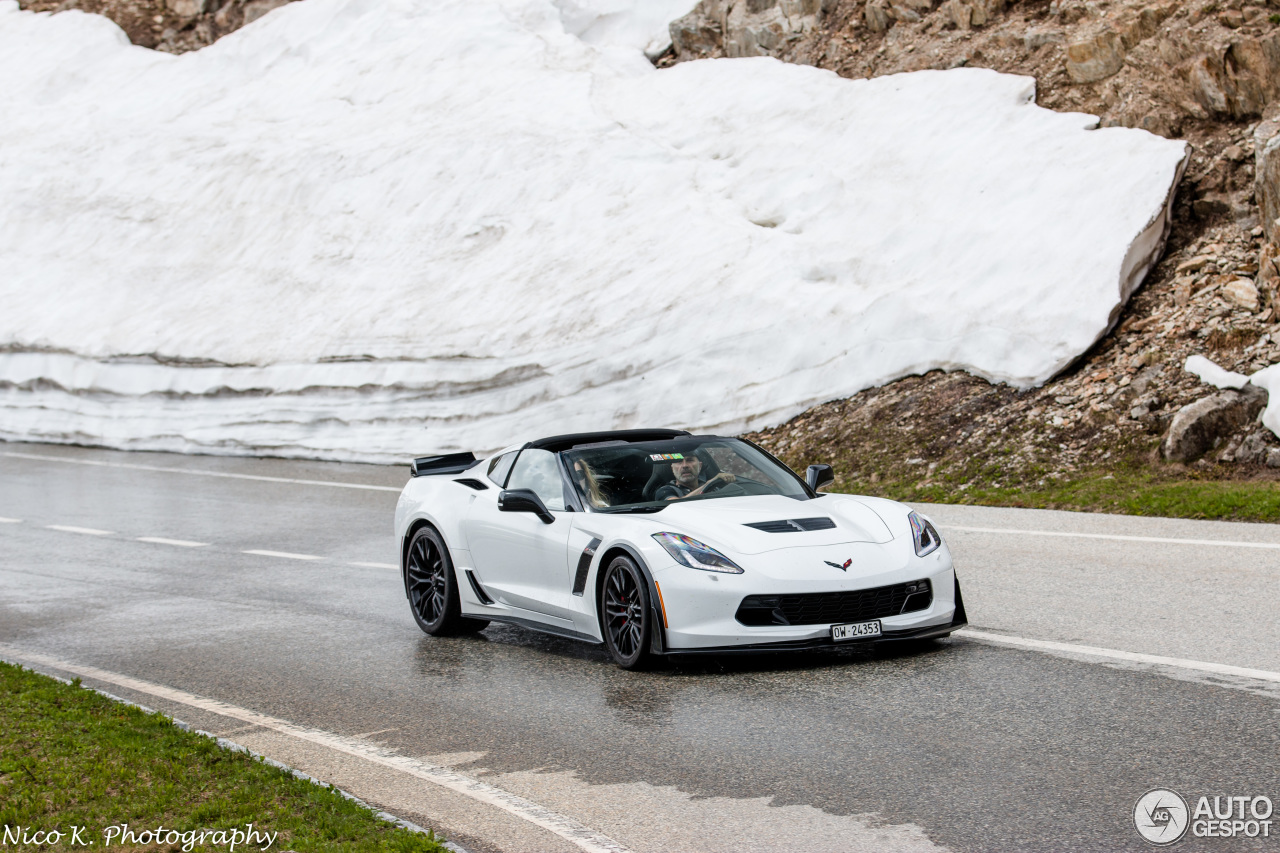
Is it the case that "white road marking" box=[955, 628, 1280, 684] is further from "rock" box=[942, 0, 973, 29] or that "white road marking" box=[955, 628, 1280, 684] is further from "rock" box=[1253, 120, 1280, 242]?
"rock" box=[942, 0, 973, 29]

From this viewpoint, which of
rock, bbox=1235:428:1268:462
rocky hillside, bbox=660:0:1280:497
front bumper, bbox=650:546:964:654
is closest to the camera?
front bumper, bbox=650:546:964:654

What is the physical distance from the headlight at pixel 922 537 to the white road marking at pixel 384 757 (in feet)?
10.2

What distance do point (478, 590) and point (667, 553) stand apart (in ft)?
6.71

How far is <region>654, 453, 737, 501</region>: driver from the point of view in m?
8.57

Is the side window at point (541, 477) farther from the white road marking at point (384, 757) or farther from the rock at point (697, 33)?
the rock at point (697, 33)

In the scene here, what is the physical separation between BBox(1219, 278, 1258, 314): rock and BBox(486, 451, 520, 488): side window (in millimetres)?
10567

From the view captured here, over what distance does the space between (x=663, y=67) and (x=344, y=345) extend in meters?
9.92

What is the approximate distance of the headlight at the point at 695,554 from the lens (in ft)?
24.5

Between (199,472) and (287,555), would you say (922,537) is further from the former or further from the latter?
(199,472)

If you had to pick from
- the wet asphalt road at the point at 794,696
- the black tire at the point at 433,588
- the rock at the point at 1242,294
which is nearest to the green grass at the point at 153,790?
the wet asphalt road at the point at 794,696

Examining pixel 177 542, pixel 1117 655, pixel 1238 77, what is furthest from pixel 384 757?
pixel 1238 77

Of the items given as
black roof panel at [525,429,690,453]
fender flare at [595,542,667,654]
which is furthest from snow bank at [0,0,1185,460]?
fender flare at [595,542,667,654]

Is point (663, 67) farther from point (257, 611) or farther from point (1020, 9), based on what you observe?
point (257, 611)

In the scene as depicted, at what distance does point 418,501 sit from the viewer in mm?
9977
